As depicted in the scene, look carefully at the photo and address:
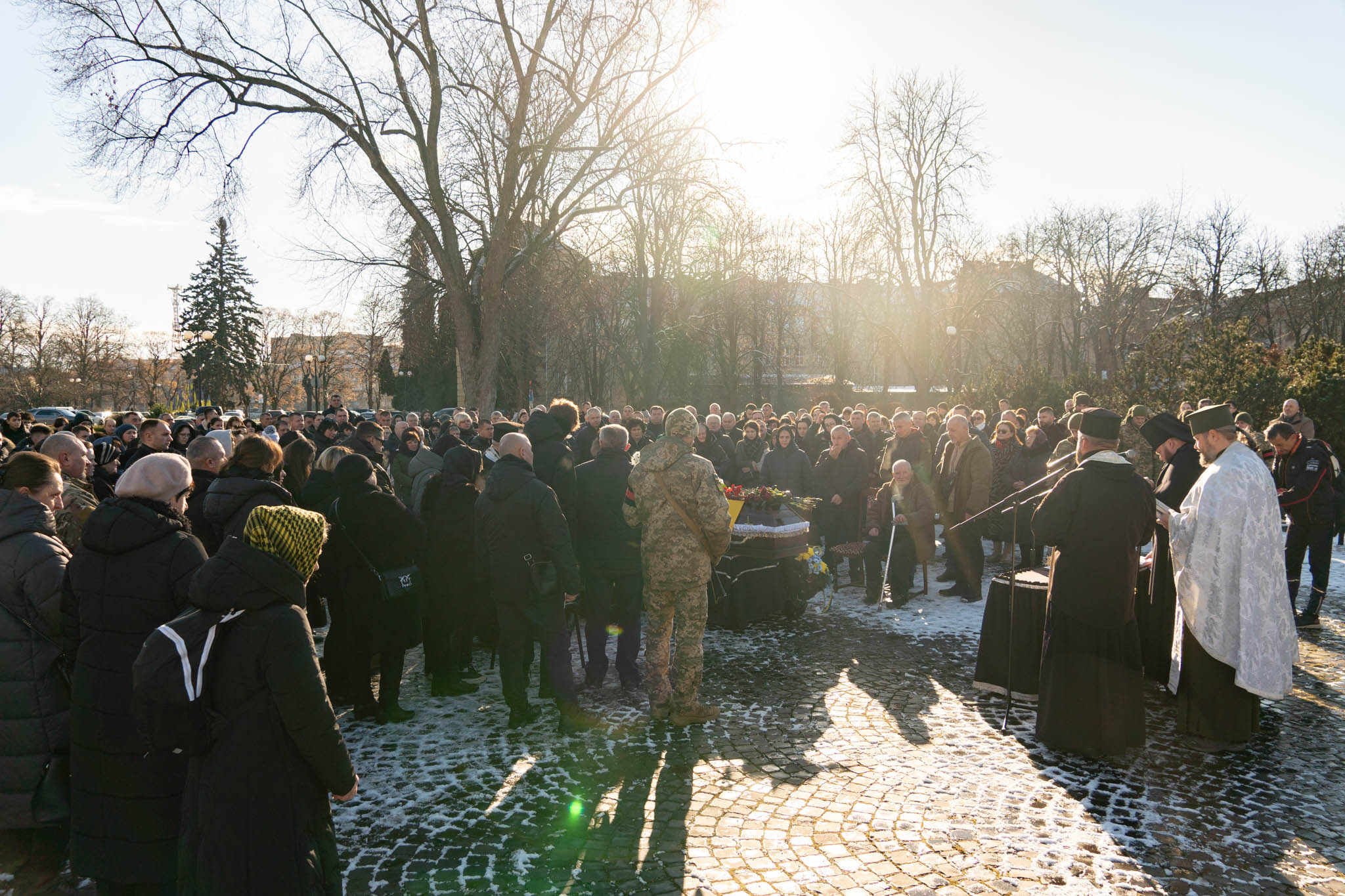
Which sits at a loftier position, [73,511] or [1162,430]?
[1162,430]

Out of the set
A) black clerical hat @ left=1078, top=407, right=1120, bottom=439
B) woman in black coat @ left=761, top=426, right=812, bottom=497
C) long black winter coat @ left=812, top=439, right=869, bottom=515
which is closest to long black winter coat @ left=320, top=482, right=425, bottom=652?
black clerical hat @ left=1078, top=407, right=1120, bottom=439

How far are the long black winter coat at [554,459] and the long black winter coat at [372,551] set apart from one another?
1250mm

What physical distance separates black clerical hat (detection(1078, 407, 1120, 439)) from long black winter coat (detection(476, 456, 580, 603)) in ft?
11.7

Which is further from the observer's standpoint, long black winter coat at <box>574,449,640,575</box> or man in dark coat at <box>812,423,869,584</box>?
man in dark coat at <box>812,423,869,584</box>

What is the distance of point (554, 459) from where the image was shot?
7.21 meters

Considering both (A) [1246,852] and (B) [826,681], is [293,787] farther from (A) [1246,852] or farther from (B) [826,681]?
(B) [826,681]

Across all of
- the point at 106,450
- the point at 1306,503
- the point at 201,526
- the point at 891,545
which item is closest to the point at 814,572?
the point at 891,545

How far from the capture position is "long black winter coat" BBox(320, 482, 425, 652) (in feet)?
19.8

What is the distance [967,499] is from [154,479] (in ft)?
29.8

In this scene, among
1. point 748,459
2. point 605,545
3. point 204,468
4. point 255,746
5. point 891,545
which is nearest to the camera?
point 255,746

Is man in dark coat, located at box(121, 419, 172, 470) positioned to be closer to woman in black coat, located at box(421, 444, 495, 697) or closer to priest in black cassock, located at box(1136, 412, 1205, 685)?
woman in black coat, located at box(421, 444, 495, 697)

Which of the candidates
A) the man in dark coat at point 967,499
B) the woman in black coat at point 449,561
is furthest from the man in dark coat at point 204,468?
the man in dark coat at point 967,499

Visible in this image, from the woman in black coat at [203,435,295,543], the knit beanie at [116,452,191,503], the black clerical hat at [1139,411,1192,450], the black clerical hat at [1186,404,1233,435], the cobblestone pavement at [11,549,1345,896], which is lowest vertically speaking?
the cobblestone pavement at [11,549,1345,896]

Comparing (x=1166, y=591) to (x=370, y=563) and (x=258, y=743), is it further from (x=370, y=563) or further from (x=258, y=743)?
(x=258, y=743)
